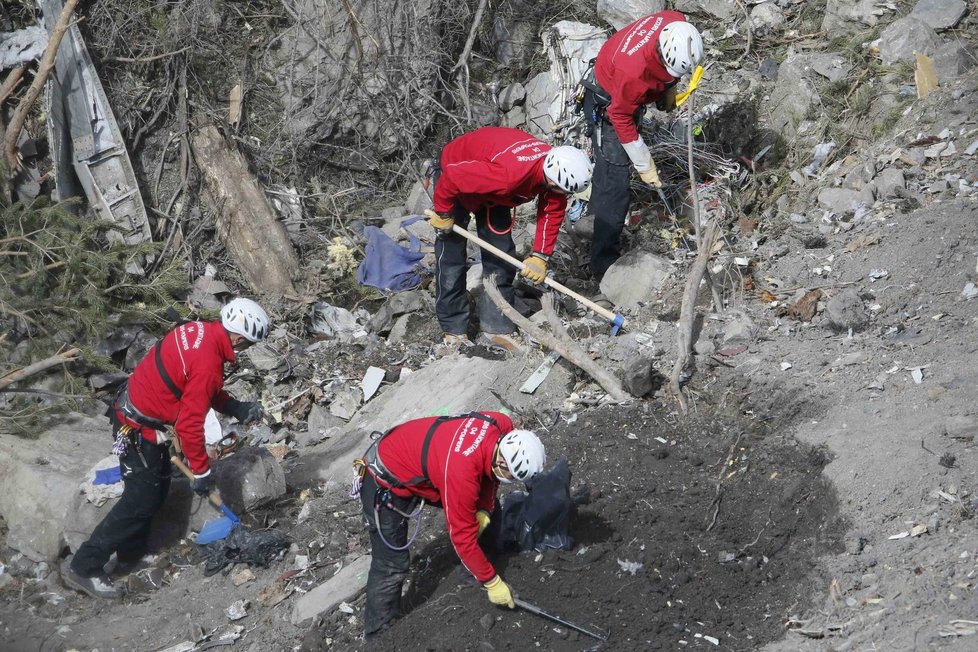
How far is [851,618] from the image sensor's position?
3.88m

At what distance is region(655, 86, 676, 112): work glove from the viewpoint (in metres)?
6.82

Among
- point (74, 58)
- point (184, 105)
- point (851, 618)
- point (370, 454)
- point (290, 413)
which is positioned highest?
point (74, 58)

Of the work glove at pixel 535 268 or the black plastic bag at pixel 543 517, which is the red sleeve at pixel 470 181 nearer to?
the work glove at pixel 535 268

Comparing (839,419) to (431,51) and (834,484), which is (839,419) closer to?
(834,484)

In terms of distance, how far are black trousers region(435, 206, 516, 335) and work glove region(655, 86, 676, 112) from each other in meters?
1.43

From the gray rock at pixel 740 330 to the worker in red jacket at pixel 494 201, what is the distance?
51.8 inches

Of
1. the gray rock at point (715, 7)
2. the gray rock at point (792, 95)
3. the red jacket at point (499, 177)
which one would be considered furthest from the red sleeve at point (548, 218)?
the gray rock at point (715, 7)

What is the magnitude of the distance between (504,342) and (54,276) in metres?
3.59

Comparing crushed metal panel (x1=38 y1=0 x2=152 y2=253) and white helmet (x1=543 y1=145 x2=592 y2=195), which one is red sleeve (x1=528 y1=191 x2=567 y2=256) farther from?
crushed metal panel (x1=38 y1=0 x2=152 y2=253)

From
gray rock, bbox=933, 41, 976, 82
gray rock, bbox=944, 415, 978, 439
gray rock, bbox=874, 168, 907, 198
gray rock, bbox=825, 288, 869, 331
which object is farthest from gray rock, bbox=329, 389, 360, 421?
gray rock, bbox=933, 41, 976, 82

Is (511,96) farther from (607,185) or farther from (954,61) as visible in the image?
(954,61)

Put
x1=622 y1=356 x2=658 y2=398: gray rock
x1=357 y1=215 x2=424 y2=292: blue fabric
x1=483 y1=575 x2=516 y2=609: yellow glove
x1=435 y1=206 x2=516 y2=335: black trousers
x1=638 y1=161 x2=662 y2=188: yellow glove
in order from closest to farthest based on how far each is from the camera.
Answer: x1=483 y1=575 x2=516 y2=609: yellow glove < x1=622 y1=356 x2=658 y2=398: gray rock < x1=435 y1=206 x2=516 y2=335: black trousers < x1=638 y1=161 x2=662 y2=188: yellow glove < x1=357 y1=215 x2=424 y2=292: blue fabric

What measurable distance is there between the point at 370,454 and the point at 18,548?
2.95 m

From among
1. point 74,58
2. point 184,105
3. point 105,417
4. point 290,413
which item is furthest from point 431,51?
point 105,417
